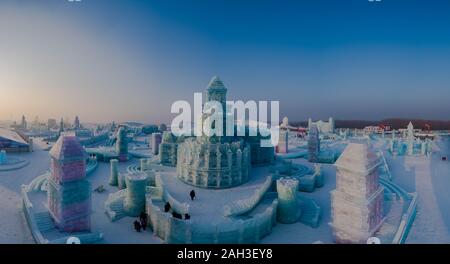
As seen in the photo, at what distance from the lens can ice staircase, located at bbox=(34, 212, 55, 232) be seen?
490 inches

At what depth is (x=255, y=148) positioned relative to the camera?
2561 cm

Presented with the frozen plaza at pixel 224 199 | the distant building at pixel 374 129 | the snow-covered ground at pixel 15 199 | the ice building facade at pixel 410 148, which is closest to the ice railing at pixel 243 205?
the frozen plaza at pixel 224 199

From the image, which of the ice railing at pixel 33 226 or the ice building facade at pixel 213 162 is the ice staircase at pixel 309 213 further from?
the ice railing at pixel 33 226

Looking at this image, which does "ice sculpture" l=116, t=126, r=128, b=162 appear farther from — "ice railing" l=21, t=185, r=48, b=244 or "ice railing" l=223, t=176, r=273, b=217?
"ice railing" l=223, t=176, r=273, b=217

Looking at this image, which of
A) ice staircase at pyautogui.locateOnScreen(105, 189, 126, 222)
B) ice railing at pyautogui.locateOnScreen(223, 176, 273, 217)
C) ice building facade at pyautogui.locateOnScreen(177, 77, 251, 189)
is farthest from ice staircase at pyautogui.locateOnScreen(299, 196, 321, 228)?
ice staircase at pyautogui.locateOnScreen(105, 189, 126, 222)

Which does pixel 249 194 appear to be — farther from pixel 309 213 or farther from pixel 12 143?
pixel 12 143

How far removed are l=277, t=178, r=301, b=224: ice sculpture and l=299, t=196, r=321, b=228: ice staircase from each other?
0.56m

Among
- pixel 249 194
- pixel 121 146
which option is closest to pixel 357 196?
pixel 249 194

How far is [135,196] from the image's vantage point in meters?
17.3

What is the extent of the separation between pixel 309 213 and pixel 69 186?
546 inches

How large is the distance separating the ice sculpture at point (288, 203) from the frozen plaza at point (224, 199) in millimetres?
62

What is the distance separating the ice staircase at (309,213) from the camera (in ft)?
54.4
